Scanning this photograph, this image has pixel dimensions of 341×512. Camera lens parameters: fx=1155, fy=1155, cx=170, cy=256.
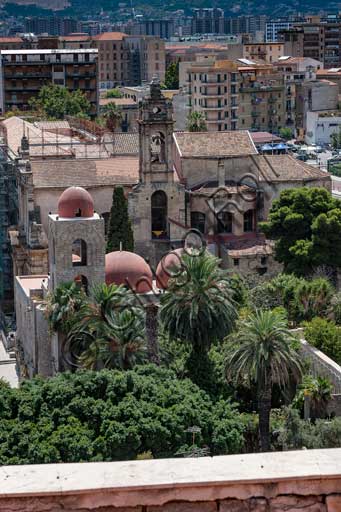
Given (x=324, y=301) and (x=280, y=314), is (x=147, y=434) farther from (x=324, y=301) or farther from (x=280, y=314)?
(x=324, y=301)

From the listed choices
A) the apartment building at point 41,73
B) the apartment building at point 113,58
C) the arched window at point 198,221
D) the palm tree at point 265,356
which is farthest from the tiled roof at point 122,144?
the apartment building at point 113,58

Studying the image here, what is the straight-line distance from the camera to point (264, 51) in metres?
119

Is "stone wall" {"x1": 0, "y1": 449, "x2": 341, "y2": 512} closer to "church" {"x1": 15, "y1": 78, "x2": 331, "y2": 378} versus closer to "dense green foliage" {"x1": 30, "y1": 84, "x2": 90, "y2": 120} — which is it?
"church" {"x1": 15, "y1": 78, "x2": 331, "y2": 378}

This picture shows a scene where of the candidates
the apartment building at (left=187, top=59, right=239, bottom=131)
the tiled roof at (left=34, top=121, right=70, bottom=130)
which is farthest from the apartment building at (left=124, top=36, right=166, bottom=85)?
the tiled roof at (left=34, top=121, right=70, bottom=130)

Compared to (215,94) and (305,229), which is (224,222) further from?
(215,94)

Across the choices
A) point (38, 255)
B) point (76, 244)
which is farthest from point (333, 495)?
point (38, 255)

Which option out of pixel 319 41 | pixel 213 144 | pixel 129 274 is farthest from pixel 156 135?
pixel 319 41

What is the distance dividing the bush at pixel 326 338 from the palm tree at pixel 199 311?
7.96 feet

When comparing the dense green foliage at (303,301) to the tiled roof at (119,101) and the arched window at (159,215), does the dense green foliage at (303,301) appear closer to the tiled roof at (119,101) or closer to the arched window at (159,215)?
the arched window at (159,215)

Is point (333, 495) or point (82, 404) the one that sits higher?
point (333, 495)

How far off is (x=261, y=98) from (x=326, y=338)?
67.7 m

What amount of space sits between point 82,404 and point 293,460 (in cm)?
1575

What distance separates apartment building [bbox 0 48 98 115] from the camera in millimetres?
81250

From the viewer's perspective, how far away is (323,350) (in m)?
27.8
